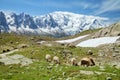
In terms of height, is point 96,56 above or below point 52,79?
above

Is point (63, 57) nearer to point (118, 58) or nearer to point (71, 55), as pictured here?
point (71, 55)

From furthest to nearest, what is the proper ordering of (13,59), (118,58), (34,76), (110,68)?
(118,58) → (13,59) → (110,68) → (34,76)

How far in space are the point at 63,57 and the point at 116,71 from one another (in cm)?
1812

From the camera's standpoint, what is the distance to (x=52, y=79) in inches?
1124

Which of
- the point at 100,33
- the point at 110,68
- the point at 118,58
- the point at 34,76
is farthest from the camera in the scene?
the point at 100,33

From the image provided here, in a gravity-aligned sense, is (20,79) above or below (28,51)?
below

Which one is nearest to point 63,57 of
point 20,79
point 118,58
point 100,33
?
point 118,58

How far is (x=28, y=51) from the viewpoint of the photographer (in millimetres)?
50938

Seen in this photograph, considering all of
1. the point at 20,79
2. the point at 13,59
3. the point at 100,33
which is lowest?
the point at 20,79

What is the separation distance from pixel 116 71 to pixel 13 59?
18473mm

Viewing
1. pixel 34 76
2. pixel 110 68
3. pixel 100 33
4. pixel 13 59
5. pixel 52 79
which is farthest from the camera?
pixel 100 33

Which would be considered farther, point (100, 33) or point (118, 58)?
point (100, 33)

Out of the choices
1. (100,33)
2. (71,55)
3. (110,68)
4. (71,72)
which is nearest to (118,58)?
(71,55)

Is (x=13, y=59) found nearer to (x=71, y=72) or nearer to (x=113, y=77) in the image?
(x=71, y=72)
